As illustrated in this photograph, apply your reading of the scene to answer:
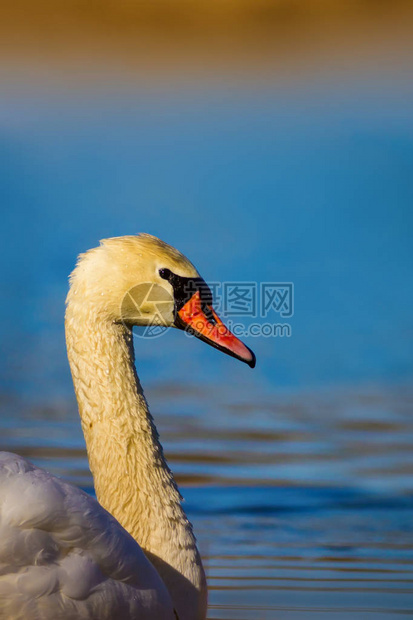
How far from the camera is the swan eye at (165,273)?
265 centimetres

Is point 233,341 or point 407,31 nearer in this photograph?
point 233,341

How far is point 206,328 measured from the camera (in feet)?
8.87

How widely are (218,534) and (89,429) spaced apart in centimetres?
133

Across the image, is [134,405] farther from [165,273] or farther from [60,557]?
[60,557]

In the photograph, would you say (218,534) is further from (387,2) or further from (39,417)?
(387,2)

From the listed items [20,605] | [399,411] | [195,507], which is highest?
[399,411]

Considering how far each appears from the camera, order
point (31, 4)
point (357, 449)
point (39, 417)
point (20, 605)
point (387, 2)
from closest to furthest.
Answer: point (20, 605), point (357, 449), point (39, 417), point (31, 4), point (387, 2)

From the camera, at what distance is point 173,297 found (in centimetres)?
267

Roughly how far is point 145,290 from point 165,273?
2.7 inches

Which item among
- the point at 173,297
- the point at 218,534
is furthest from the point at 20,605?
the point at 218,534

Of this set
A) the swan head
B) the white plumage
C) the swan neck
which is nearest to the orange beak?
the swan head

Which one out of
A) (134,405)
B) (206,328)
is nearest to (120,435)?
(134,405)

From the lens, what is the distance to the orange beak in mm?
2680

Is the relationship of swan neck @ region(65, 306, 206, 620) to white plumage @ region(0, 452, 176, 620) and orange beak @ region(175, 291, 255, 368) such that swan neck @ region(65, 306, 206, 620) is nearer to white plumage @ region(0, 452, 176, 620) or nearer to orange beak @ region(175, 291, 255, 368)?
orange beak @ region(175, 291, 255, 368)
